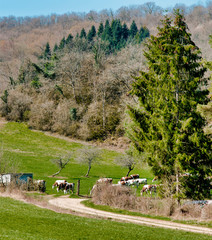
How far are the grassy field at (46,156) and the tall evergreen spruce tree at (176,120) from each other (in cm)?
1339

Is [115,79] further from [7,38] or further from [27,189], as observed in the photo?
[7,38]

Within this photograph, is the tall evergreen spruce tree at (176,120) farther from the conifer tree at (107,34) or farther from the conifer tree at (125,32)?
the conifer tree at (125,32)

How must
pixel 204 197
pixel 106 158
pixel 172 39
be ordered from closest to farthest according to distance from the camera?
pixel 204 197 → pixel 172 39 → pixel 106 158

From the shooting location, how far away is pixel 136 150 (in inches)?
1027

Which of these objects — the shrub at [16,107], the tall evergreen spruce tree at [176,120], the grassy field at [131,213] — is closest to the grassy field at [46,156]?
the shrub at [16,107]

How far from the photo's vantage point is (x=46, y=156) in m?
58.8

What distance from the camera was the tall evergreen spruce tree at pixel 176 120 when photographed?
74.7ft

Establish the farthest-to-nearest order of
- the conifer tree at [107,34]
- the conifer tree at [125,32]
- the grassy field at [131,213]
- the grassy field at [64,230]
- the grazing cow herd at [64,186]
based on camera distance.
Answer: the conifer tree at [125,32] < the conifer tree at [107,34] < the grazing cow herd at [64,186] < the grassy field at [131,213] < the grassy field at [64,230]

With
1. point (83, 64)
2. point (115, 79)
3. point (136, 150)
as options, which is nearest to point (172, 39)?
point (136, 150)

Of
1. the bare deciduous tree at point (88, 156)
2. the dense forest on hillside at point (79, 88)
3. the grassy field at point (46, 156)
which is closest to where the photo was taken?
the grassy field at point (46, 156)

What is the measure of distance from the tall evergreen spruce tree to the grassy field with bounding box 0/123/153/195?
13.4m

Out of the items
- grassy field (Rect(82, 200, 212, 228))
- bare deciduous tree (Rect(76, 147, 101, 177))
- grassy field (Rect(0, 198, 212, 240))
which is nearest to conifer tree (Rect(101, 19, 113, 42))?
bare deciduous tree (Rect(76, 147, 101, 177))

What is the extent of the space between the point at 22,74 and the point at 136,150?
7052 centimetres

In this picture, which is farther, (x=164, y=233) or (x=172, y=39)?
(x=172, y=39)
